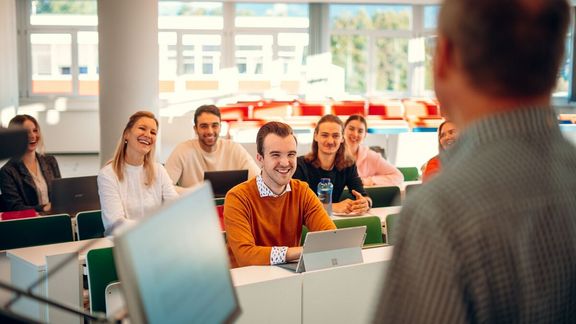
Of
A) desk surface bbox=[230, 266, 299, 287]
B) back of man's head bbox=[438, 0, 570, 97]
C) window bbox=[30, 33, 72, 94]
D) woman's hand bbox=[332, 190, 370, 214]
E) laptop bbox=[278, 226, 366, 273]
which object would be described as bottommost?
woman's hand bbox=[332, 190, 370, 214]

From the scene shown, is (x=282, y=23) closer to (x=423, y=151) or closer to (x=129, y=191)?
(x=423, y=151)

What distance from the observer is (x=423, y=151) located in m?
11.3

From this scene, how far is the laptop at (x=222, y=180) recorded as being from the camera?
567cm

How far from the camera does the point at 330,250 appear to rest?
3.41 m

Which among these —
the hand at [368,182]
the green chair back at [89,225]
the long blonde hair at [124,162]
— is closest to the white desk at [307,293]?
the green chair back at [89,225]

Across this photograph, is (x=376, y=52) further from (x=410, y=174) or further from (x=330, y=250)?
(x=330, y=250)

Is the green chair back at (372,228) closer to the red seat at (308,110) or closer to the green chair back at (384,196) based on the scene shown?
the green chair back at (384,196)

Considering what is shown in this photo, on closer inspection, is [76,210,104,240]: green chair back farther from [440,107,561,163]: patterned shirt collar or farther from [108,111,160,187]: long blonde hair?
[440,107,561,163]: patterned shirt collar

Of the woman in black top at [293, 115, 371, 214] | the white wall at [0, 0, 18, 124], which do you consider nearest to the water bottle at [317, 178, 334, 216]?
the woman in black top at [293, 115, 371, 214]

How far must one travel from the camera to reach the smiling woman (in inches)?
195

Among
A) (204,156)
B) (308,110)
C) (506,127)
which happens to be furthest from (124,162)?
(308,110)

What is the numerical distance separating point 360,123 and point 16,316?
6.00 metres

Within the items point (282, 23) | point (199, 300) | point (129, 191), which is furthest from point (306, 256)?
point (282, 23)

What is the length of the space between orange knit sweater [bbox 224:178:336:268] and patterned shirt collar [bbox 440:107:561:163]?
2507 mm
